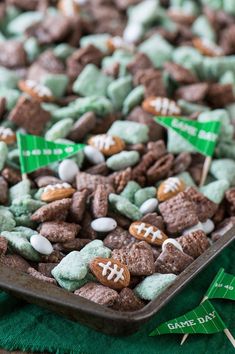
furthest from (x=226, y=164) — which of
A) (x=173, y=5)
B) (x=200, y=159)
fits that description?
(x=173, y=5)

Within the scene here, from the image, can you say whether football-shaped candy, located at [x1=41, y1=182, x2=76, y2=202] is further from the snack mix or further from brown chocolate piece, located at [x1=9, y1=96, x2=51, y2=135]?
brown chocolate piece, located at [x1=9, y1=96, x2=51, y2=135]

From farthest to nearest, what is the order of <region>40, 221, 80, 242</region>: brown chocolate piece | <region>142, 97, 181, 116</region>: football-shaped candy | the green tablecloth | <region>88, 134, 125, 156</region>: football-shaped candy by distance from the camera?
<region>142, 97, 181, 116</region>: football-shaped candy → <region>88, 134, 125, 156</region>: football-shaped candy → <region>40, 221, 80, 242</region>: brown chocolate piece → the green tablecloth

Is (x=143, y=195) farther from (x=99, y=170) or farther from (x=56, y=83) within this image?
(x=56, y=83)

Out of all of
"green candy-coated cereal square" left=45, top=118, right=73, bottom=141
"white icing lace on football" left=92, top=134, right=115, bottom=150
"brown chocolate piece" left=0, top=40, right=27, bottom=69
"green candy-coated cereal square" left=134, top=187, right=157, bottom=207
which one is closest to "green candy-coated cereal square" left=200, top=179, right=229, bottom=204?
"green candy-coated cereal square" left=134, top=187, right=157, bottom=207

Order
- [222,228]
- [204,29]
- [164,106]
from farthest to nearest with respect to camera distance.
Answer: [204,29] → [164,106] → [222,228]

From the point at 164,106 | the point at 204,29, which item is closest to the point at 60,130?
the point at 164,106

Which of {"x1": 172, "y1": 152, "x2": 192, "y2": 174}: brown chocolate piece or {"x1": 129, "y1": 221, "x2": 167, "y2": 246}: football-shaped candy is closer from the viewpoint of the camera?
{"x1": 129, "y1": 221, "x2": 167, "y2": 246}: football-shaped candy

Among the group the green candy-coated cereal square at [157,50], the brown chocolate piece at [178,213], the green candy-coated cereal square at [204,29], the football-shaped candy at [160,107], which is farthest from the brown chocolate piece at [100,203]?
the green candy-coated cereal square at [204,29]

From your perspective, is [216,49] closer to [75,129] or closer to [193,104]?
[193,104]
